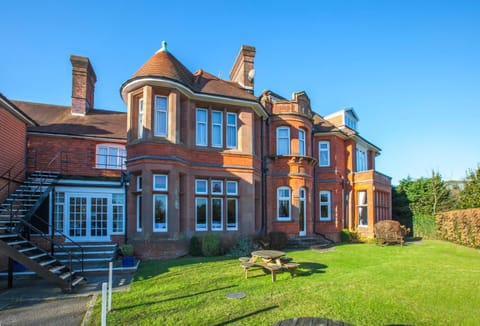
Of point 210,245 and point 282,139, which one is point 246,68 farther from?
point 210,245

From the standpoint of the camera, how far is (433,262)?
12.4 m

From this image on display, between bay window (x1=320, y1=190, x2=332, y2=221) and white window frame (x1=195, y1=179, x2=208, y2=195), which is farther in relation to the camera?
bay window (x1=320, y1=190, x2=332, y2=221)

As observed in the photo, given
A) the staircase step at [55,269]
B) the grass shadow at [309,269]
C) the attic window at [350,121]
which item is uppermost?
the attic window at [350,121]

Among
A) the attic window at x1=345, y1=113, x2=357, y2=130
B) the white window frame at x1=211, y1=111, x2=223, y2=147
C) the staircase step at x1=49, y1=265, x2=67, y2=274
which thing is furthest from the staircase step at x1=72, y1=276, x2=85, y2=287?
the attic window at x1=345, y1=113, x2=357, y2=130

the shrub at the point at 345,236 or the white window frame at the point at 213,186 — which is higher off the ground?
the white window frame at the point at 213,186

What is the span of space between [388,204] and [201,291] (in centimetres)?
2072

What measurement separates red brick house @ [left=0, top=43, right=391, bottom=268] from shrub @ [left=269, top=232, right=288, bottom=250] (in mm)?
1017

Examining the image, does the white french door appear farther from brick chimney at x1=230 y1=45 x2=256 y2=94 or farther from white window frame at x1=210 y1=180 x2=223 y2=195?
brick chimney at x1=230 y1=45 x2=256 y2=94

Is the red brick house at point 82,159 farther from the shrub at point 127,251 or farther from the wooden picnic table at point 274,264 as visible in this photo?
the wooden picnic table at point 274,264

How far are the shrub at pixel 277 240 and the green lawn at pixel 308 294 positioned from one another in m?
4.23

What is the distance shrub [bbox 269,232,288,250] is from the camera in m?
16.0

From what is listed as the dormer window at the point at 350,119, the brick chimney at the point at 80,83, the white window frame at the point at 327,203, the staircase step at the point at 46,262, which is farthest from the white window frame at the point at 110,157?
the dormer window at the point at 350,119

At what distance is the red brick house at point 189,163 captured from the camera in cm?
1354

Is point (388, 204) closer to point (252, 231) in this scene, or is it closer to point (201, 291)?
point (252, 231)
